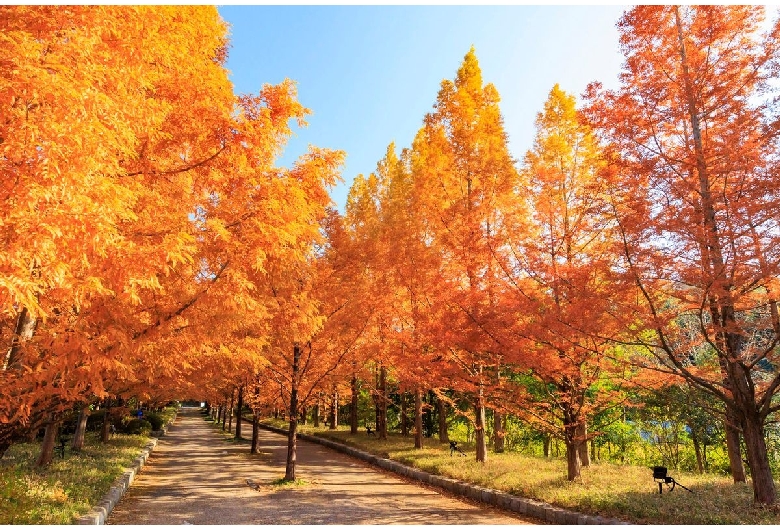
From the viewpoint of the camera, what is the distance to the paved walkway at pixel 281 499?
8.40 metres

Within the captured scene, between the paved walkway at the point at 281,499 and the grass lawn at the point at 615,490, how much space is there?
99cm

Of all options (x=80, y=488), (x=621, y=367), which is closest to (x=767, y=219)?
(x=621, y=367)

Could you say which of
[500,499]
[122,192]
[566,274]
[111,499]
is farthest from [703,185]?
[111,499]

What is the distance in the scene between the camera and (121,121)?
3.78 meters

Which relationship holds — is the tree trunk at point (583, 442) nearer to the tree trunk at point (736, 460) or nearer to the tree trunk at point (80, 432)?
the tree trunk at point (736, 460)

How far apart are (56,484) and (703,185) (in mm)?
12475

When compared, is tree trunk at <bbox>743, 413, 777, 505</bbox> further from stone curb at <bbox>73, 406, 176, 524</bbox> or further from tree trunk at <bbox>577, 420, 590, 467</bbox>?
stone curb at <bbox>73, 406, 176, 524</bbox>

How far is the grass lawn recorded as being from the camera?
714cm

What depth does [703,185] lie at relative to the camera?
763 cm

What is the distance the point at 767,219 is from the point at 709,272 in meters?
1.00

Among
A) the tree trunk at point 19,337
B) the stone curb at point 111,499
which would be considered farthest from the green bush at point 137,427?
the tree trunk at point 19,337

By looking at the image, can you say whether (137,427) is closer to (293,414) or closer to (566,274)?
(293,414)

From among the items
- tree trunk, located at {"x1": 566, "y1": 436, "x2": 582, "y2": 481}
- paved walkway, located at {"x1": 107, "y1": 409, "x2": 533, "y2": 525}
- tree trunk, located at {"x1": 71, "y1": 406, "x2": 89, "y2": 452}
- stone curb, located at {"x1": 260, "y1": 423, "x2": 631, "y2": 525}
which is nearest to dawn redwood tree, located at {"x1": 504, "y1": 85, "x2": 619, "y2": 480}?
tree trunk, located at {"x1": 566, "y1": 436, "x2": 582, "y2": 481}

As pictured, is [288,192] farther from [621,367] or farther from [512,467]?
[512,467]
